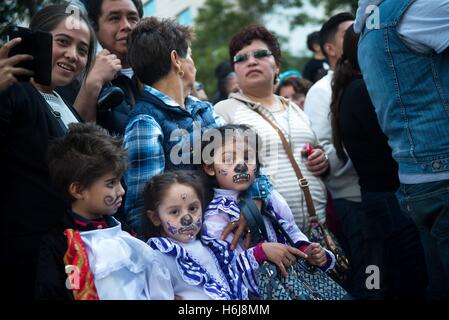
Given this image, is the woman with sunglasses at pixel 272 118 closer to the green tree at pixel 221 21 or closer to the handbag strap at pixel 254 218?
the handbag strap at pixel 254 218

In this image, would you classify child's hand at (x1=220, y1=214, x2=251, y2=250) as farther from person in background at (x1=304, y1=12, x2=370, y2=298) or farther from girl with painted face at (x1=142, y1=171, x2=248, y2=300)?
person in background at (x1=304, y1=12, x2=370, y2=298)

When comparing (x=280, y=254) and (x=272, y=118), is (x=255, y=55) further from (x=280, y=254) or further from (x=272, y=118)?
(x=280, y=254)

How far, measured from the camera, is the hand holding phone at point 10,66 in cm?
248

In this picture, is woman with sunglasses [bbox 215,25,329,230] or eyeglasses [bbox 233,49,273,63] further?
eyeglasses [bbox 233,49,273,63]

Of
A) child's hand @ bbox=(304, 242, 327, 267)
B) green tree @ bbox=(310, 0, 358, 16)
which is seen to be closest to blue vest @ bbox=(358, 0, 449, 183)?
child's hand @ bbox=(304, 242, 327, 267)

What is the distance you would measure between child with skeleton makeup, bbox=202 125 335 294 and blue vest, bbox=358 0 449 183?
60cm

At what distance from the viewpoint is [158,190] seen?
2.68 m

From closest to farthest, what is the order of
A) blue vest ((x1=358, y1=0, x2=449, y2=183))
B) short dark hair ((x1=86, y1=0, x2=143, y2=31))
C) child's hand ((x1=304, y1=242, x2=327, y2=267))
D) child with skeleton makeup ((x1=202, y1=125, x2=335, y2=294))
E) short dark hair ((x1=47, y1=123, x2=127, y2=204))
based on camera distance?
short dark hair ((x1=47, y1=123, x2=127, y2=204)) < blue vest ((x1=358, y1=0, x2=449, y2=183)) < child with skeleton makeup ((x1=202, y1=125, x2=335, y2=294)) < child's hand ((x1=304, y1=242, x2=327, y2=267)) < short dark hair ((x1=86, y1=0, x2=143, y2=31))

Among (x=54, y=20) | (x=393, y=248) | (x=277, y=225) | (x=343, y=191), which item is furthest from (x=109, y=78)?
(x=393, y=248)

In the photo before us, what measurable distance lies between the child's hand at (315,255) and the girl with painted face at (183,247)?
0.44 m

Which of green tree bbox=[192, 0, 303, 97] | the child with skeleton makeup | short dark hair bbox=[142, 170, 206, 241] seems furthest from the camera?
green tree bbox=[192, 0, 303, 97]

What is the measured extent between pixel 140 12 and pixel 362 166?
1.81 m

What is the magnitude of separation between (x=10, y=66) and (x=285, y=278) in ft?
4.98

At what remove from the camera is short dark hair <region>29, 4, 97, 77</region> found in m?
3.00
